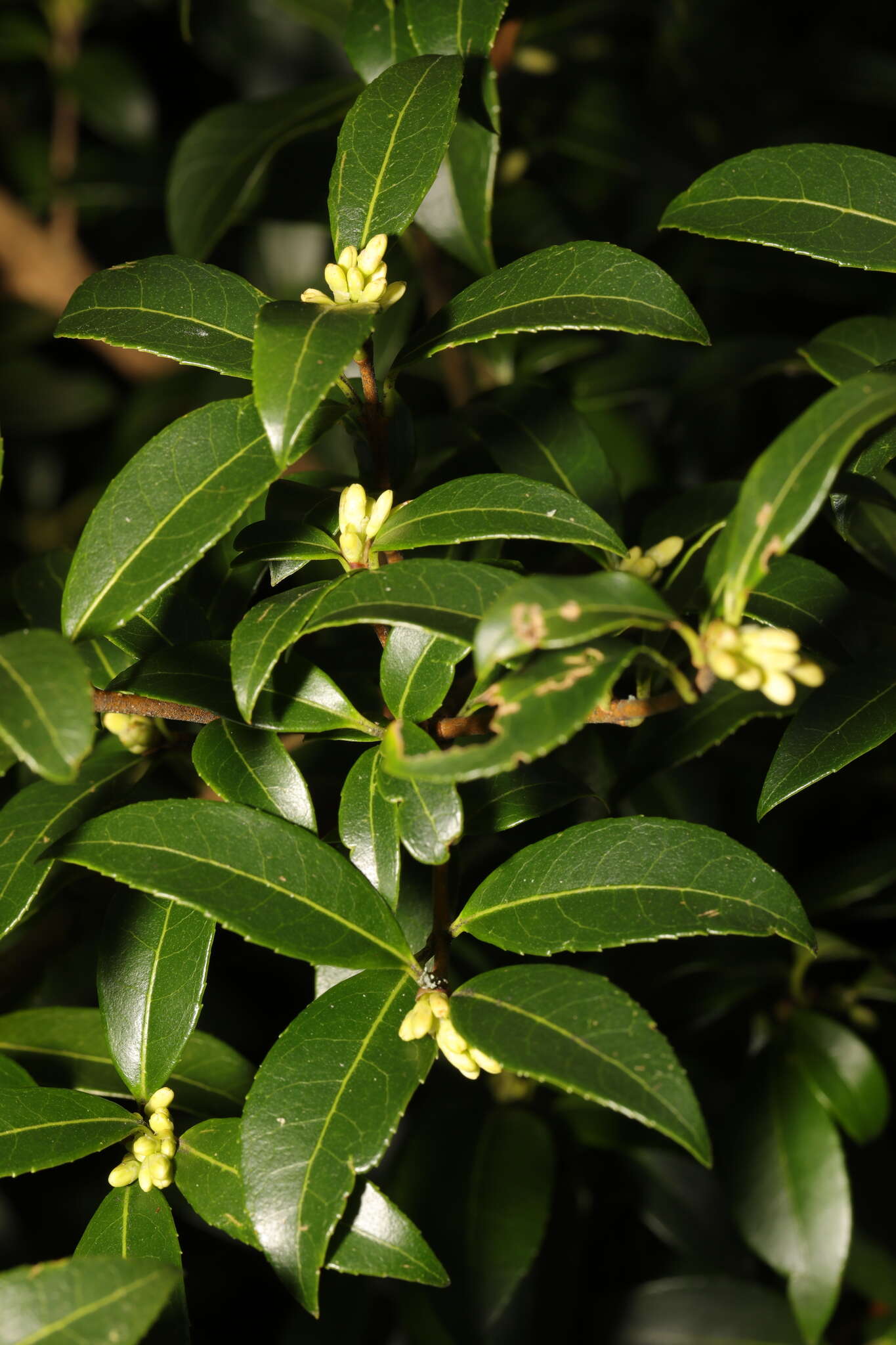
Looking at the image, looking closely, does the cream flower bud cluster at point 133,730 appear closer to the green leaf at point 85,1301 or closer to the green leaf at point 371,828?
the green leaf at point 371,828

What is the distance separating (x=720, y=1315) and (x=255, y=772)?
1175 mm

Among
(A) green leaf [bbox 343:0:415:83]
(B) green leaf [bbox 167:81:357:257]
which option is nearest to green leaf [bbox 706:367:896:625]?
(A) green leaf [bbox 343:0:415:83]

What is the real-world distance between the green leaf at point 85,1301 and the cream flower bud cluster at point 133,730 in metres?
0.40

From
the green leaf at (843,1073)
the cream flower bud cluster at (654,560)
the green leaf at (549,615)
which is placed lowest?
the green leaf at (843,1073)

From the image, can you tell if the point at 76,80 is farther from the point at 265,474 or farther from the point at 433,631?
the point at 433,631

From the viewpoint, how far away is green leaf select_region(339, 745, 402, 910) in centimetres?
77

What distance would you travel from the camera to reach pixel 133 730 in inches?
35.8

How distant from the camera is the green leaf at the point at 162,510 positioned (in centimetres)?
70

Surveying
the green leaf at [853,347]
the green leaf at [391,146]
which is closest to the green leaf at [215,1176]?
the green leaf at [391,146]

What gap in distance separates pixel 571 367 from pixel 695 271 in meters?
0.31

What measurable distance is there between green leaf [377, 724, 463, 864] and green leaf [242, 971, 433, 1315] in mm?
129

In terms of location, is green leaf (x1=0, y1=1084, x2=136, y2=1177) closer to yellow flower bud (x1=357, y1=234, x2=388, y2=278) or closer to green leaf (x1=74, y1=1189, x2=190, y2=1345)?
green leaf (x1=74, y1=1189, x2=190, y2=1345)

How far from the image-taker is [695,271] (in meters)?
1.70

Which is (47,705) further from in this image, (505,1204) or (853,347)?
(505,1204)
